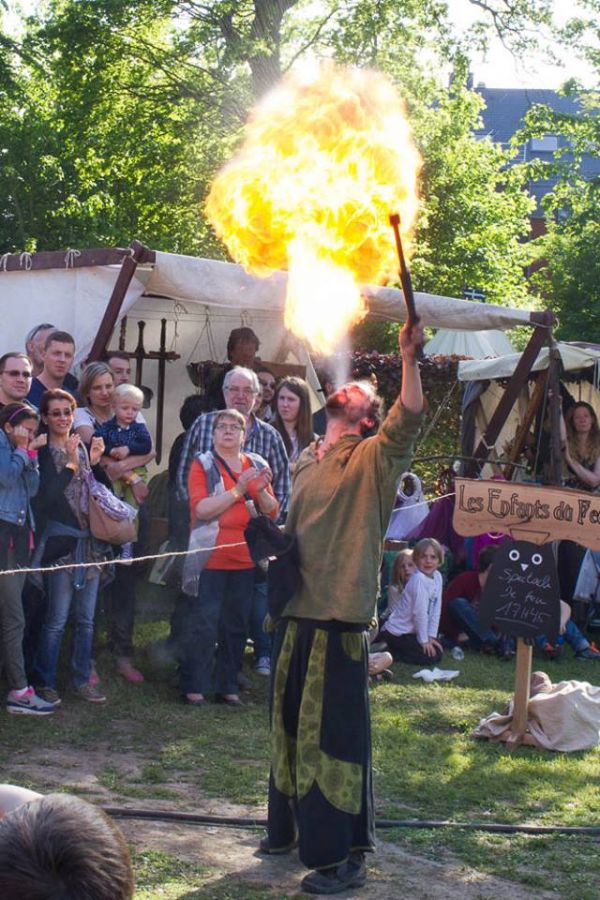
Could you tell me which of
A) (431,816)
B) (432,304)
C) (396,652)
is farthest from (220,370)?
(431,816)

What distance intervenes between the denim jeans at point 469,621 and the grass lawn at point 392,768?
1.67m

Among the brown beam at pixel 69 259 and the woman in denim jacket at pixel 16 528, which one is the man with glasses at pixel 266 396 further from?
the woman in denim jacket at pixel 16 528

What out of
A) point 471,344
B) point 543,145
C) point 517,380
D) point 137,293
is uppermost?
point 543,145

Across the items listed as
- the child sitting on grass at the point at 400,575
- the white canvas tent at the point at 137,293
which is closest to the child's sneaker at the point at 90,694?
the white canvas tent at the point at 137,293

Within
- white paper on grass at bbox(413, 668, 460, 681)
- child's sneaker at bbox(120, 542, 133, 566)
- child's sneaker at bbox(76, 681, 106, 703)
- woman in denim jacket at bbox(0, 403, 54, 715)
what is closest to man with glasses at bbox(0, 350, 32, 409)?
woman in denim jacket at bbox(0, 403, 54, 715)

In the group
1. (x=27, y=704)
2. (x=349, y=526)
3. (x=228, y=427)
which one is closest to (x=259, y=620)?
(x=228, y=427)

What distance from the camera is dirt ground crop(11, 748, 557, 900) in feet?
15.8

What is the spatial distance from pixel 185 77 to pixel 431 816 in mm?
22216

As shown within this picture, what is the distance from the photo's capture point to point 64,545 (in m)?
7.49

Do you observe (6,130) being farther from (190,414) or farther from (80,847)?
(80,847)

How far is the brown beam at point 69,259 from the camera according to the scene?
8516mm

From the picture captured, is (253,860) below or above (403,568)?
below

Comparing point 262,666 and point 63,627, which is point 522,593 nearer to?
point 262,666

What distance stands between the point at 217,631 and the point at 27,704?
1.34 metres
